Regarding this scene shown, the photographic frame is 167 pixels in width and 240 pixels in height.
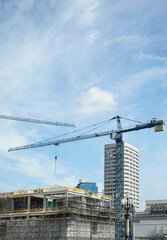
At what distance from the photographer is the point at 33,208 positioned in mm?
84938

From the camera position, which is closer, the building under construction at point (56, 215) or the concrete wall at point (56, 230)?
the concrete wall at point (56, 230)

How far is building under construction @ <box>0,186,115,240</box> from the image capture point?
70.9m

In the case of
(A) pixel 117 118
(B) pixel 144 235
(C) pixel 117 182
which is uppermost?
(A) pixel 117 118

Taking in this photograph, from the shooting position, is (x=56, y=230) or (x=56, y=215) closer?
(x=56, y=230)

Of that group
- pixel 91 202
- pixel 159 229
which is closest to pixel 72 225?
pixel 91 202

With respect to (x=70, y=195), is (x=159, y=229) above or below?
below

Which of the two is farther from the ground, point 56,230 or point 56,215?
point 56,215

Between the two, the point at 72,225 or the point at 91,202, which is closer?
the point at 72,225

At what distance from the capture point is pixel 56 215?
2881 inches

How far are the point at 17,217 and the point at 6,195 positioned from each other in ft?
26.7

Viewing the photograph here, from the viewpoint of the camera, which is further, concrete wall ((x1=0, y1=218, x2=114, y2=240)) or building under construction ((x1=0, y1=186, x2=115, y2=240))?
building under construction ((x1=0, y1=186, x2=115, y2=240))

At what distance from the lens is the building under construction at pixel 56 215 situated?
7088cm

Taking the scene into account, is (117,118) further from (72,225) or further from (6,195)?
(72,225)

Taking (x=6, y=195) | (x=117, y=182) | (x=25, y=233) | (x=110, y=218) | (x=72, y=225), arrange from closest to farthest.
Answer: (x=72, y=225), (x=25, y=233), (x=110, y=218), (x=6, y=195), (x=117, y=182)
